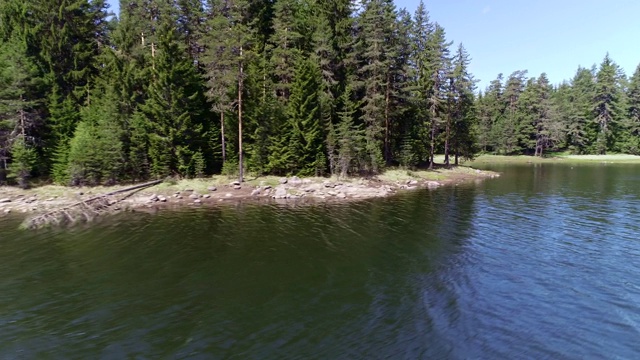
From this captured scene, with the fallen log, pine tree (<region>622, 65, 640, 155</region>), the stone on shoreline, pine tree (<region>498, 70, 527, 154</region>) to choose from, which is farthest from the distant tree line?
pine tree (<region>622, 65, 640, 155</region>)

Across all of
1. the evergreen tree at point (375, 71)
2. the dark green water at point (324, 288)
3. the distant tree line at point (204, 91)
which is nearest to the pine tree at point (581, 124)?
the distant tree line at point (204, 91)

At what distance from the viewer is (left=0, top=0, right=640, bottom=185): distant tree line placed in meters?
38.2

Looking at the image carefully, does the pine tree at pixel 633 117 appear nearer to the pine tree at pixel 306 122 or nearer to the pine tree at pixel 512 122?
the pine tree at pixel 512 122

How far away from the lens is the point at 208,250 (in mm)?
20891

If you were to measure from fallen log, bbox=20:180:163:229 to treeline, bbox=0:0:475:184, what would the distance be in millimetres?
7788

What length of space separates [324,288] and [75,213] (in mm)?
24519

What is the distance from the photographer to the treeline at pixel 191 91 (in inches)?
1501

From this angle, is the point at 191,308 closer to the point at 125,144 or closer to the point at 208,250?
the point at 208,250

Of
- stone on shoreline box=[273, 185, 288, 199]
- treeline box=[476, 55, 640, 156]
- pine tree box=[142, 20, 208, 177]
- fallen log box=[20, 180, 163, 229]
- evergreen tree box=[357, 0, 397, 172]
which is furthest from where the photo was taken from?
treeline box=[476, 55, 640, 156]

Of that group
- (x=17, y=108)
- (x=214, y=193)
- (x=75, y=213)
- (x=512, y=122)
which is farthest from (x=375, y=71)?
(x=512, y=122)

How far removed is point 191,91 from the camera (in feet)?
141

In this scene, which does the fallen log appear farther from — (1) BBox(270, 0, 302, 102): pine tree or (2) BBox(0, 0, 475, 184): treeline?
(1) BBox(270, 0, 302, 102): pine tree

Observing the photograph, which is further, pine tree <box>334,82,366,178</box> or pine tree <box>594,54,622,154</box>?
pine tree <box>594,54,622,154</box>

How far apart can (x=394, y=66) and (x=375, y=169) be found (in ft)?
55.1
